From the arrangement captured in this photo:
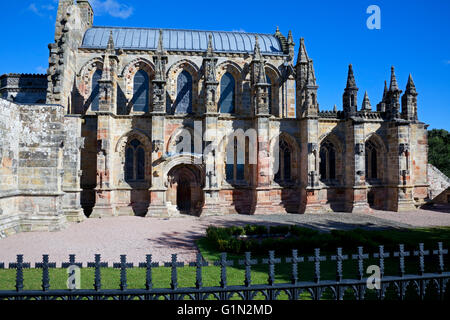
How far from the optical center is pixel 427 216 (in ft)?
70.5

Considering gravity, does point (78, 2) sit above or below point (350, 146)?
above

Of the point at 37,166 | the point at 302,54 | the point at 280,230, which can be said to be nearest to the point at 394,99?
the point at 302,54

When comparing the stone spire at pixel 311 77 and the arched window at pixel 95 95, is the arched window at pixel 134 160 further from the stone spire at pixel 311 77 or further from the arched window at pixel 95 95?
the stone spire at pixel 311 77

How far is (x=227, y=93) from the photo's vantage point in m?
26.5

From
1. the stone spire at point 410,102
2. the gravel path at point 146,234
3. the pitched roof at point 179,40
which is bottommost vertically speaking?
the gravel path at point 146,234

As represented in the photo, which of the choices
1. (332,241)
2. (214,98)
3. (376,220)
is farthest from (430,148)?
(332,241)

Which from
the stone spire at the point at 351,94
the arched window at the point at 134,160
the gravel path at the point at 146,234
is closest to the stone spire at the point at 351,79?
the stone spire at the point at 351,94

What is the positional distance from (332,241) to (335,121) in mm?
14414

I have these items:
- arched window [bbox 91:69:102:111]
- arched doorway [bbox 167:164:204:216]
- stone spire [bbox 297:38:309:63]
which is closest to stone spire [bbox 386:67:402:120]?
stone spire [bbox 297:38:309:63]

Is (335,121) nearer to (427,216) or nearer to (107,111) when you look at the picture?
(427,216)

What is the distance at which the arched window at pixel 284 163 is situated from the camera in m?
24.2

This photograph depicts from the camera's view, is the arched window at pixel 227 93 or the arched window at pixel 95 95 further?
the arched window at pixel 227 93

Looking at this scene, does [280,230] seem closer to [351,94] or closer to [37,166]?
[37,166]

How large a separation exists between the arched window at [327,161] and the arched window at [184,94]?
37.2 ft
